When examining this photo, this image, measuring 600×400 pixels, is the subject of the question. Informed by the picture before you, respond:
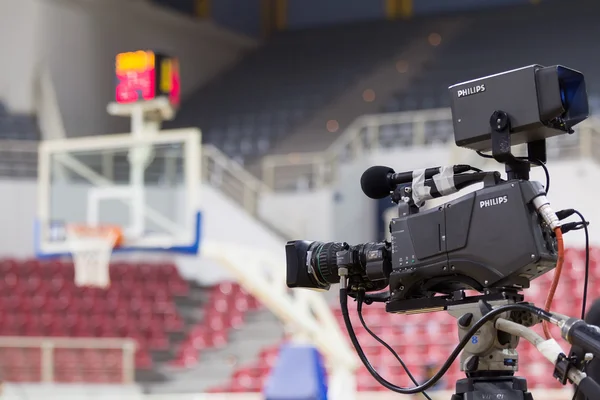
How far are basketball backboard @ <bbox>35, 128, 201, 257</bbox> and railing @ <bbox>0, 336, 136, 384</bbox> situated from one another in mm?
1397

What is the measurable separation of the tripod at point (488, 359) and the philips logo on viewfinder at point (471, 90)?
1.25ft

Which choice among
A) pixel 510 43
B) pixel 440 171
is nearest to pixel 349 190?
pixel 510 43

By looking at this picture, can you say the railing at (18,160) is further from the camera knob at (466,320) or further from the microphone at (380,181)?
the camera knob at (466,320)

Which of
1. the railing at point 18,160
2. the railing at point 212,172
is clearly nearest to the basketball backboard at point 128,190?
the railing at point 212,172

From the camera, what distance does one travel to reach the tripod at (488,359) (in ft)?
5.86

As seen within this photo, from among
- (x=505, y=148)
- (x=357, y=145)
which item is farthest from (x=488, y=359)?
(x=357, y=145)

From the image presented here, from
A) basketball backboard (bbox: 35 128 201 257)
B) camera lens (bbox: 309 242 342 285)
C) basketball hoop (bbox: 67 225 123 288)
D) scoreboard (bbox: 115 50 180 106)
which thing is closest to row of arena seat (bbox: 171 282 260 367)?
basketball hoop (bbox: 67 225 123 288)

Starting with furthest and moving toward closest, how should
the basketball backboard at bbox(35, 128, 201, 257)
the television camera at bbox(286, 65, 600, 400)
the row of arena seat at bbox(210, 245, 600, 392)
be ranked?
1. the row of arena seat at bbox(210, 245, 600, 392)
2. the basketball backboard at bbox(35, 128, 201, 257)
3. the television camera at bbox(286, 65, 600, 400)

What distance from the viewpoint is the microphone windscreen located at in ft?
6.65

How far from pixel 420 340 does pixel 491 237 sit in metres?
7.42

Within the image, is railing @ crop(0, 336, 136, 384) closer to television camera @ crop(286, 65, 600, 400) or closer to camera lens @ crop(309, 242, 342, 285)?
camera lens @ crop(309, 242, 342, 285)

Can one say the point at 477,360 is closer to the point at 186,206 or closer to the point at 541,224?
the point at 541,224

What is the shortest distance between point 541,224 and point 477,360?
29 centimetres

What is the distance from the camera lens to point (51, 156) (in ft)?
26.6
